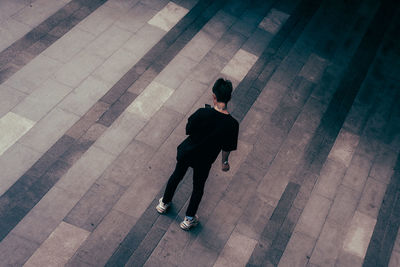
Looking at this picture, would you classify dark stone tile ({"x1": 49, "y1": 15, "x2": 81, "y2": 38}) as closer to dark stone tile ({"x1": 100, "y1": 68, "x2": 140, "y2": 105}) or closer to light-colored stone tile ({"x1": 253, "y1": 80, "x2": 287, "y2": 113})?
dark stone tile ({"x1": 100, "y1": 68, "x2": 140, "y2": 105})

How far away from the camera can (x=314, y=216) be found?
5.26m

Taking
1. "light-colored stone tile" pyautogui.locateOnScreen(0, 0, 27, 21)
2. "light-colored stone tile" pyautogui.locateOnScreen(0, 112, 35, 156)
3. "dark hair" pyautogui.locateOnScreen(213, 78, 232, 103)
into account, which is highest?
"light-colored stone tile" pyautogui.locateOnScreen(0, 0, 27, 21)

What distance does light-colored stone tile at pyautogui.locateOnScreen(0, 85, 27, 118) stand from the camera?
18.5ft

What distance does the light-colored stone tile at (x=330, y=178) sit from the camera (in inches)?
217

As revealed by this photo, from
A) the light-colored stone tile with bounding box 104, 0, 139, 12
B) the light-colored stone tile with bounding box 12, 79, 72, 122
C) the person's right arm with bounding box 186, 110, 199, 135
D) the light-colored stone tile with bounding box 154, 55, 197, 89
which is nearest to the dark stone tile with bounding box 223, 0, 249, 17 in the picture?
the light-colored stone tile with bounding box 154, 55, 197, 89

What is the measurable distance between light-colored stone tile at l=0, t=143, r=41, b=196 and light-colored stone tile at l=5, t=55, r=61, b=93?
1152mm

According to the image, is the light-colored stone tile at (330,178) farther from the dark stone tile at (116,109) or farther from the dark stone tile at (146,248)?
the dark stone tile at (116,109)

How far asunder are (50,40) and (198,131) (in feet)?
13.8

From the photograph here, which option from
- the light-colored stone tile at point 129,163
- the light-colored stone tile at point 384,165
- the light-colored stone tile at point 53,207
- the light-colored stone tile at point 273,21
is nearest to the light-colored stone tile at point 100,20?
the light-colored stone tile at point 129,163

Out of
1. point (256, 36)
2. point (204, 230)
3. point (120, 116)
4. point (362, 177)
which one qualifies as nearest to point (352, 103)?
point (362, 177)

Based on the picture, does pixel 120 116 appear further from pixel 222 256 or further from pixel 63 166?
pixel 222 256

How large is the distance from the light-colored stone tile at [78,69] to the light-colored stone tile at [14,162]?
1386mm

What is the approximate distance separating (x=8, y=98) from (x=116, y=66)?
1.83 metres

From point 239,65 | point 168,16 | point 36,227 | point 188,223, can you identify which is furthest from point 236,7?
point 36,227
